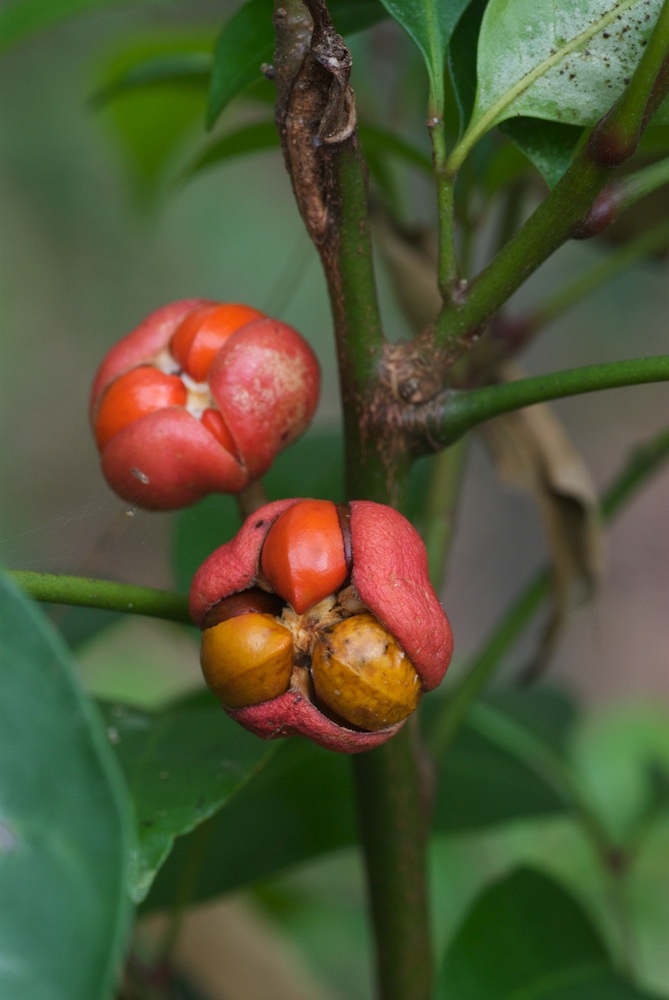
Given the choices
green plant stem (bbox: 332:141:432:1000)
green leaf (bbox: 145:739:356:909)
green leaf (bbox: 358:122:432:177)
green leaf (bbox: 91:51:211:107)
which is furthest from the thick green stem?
green leaf (bbox: 91:51:211:107)

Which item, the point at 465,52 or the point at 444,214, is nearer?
the point at 444,214

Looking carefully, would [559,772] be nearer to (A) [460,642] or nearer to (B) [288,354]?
(B) [288,354]

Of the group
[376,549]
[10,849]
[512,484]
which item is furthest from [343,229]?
[512,484]

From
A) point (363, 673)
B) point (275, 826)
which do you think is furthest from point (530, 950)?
point (363, 673)

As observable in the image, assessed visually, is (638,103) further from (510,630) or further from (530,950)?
(530,950)

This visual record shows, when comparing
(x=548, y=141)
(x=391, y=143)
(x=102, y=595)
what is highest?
(x=548, y=141)

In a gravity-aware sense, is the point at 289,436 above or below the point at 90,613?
above
